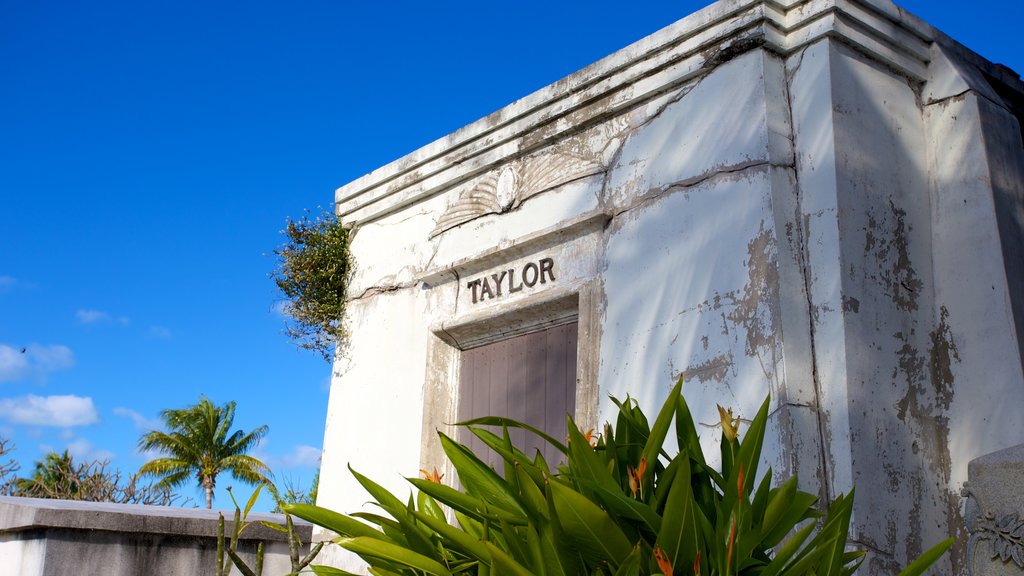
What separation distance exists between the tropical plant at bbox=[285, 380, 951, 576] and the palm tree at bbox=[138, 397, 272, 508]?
1082 inches

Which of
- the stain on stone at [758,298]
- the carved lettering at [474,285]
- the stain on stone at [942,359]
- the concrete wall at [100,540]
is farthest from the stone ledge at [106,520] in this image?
the stain on stone at [942,359]

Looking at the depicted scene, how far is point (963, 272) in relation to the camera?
14.4 feet

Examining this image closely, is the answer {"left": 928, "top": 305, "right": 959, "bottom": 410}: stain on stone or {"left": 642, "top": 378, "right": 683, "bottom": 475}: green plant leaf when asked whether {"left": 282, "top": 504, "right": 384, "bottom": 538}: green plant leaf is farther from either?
{"left": 928, "top": 305, "right": 959, "bottom": 410}: stain on stone

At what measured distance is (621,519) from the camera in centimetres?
293

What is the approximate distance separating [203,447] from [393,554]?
95.4ft

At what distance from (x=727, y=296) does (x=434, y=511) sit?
5.04ft

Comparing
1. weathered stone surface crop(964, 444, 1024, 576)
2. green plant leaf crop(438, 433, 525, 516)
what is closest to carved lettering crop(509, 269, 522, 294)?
green plant leaf crop(438, 433, 525, 516)

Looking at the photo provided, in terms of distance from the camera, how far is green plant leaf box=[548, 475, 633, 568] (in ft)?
8.73

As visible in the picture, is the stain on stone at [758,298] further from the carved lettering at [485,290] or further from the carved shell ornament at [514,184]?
the carved lettering at [485,290]

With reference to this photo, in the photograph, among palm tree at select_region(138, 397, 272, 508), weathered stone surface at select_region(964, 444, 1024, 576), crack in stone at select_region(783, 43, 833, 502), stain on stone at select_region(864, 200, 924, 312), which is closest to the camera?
weathered stone surface at select_region(964, 444, 1024, 576)

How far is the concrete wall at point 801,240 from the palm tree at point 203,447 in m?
25.9

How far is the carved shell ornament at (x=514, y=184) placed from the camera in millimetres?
5324

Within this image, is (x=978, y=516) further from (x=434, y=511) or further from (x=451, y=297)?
(x=451, y=297)

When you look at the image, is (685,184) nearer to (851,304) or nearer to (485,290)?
(851,304)
